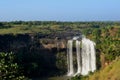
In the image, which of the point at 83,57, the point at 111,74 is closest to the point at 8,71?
the point at 111,74

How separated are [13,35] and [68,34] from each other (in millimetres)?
13761

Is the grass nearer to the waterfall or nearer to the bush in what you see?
the bush

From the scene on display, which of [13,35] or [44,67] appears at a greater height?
[13,35]

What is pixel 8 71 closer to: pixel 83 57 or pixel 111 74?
pixel 111 74

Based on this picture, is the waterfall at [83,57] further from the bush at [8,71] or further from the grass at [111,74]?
the bush at [8,71]

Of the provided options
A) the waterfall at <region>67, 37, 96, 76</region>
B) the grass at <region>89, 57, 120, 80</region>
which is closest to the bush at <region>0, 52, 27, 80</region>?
the grass at <region>89, 57, 120, 80</region>

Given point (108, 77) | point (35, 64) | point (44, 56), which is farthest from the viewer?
point (44, 56)

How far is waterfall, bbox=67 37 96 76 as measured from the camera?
262 feet

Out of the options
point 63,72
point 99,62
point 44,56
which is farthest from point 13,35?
point 99,62

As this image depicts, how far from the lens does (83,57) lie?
83.4m

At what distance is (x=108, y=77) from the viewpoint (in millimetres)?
39375

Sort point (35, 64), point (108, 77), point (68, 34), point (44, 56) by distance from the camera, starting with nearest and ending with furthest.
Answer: point (108, 77) < point (35, 64) < point (44, 56) < point (68, 34)

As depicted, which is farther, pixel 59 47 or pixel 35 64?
pixel 59 47

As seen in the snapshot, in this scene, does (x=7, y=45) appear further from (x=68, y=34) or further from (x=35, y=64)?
(x=68, y=34)
